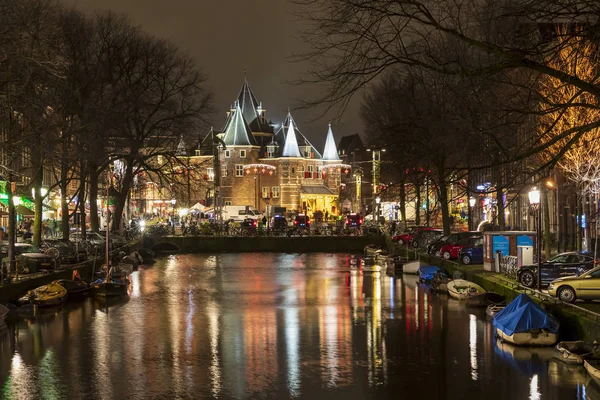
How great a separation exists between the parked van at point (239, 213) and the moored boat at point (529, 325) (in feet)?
301

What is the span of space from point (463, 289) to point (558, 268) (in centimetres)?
559

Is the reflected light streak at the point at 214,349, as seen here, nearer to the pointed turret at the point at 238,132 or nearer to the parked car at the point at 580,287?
the parked car at the point at 580,287

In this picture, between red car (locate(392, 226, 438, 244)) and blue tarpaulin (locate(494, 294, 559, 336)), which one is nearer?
blue tarpaulin (locate(494, 294, 559, 336))

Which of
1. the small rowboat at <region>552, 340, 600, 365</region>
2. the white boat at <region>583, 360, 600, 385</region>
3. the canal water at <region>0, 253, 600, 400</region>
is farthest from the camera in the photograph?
the small rowboat at <region>552, 340, 600, 365</region>

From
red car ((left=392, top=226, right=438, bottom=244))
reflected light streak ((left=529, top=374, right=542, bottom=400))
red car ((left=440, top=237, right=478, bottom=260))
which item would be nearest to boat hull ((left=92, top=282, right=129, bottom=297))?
red car ((left=440, top=237, right=478, bottom=260))

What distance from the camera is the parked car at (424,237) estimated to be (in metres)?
66.0

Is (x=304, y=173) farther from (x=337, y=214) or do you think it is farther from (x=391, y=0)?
(x=391, y=0)

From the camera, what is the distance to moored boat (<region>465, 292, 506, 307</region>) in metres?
35.8

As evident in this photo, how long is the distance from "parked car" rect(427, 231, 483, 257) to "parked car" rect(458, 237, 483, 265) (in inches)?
76.8

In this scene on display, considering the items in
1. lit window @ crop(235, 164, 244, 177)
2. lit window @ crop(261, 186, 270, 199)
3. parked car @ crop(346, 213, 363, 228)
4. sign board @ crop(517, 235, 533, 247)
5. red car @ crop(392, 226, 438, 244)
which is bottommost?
sign board @ crop(517, 235, 533, 247)

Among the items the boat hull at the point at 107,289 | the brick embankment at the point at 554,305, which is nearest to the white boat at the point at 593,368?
the brick embankment at the point at 554,305

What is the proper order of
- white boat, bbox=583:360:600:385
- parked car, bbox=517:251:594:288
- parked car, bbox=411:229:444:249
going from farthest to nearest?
parked car, bbox=411:229:444:249 < parked car, bbox=517:251:594:288 < white boat, bbox=583:360:600:385

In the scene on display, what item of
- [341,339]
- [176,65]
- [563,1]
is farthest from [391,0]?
[176,65]

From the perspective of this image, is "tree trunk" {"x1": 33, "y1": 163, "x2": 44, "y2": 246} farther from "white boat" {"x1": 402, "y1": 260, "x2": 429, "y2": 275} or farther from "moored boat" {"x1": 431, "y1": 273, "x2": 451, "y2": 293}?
"white boat" {"x1": 402, "y1": 260, "x2": 429, "y2": 275}
